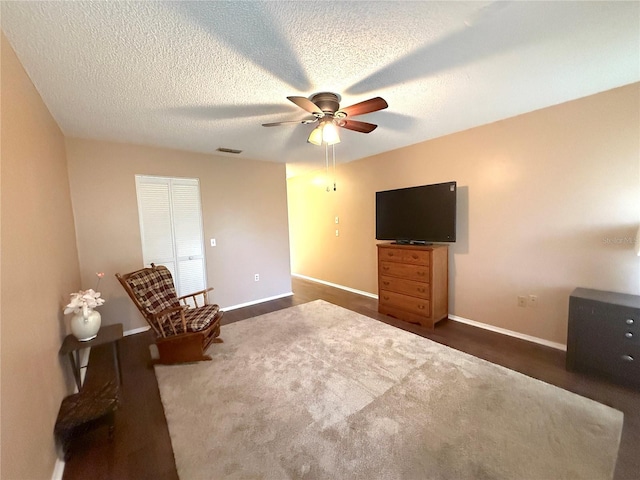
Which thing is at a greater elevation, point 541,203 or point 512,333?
point 541,203

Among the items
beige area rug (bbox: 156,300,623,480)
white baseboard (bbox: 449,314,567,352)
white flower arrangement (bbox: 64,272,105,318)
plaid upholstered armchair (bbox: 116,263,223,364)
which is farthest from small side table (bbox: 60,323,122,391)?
white baseboard (bbox: 449,314,567,352)

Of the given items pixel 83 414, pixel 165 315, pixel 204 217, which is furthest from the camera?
pixel 204 217

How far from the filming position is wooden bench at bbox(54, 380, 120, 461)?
61.2 inches

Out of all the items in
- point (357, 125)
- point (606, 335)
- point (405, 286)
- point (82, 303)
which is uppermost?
point (357, 125)

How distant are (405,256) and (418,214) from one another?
0.59m

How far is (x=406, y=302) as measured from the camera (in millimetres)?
3406

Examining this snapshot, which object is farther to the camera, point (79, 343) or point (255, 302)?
point (255, 302)

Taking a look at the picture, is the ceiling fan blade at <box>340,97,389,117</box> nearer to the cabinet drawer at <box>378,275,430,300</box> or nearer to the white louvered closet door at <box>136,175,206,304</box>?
the cabinet drawer at <box>378,275,430,300</box>

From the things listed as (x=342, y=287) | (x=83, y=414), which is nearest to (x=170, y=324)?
(x=83, y=414)

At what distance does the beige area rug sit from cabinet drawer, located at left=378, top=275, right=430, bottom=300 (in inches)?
26.8

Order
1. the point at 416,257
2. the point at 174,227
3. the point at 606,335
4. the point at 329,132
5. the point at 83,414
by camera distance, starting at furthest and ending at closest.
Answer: the point at 174,227 → the point at 416,257 → the point at 329,132 → the point at 606,335 → the point at 83,414

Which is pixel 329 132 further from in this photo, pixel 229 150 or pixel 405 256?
pixel 229 150

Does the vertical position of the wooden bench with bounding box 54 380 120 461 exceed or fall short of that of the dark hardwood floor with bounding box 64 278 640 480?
it exceeds it

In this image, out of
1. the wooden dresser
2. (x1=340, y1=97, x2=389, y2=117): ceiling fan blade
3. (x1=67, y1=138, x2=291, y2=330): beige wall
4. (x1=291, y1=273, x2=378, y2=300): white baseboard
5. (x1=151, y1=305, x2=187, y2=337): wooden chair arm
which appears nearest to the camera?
(x1=340, y1=97, x2=389, y2=117): ceiling fan blade
